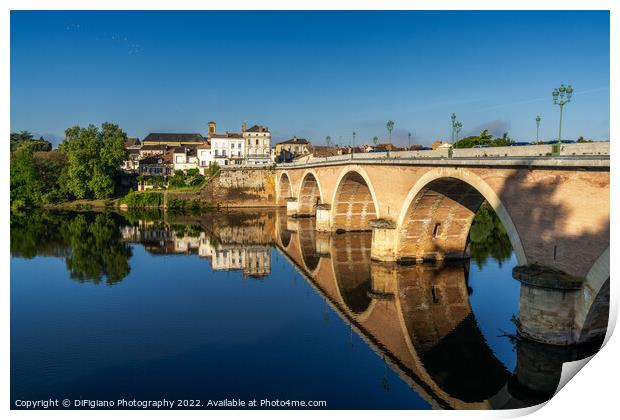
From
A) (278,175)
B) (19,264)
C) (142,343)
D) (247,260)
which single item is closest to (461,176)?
(142,343)

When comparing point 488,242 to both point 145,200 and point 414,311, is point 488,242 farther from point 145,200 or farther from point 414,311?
point 145,200

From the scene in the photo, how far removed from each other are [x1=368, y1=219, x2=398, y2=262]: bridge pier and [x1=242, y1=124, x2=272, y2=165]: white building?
53.8 m

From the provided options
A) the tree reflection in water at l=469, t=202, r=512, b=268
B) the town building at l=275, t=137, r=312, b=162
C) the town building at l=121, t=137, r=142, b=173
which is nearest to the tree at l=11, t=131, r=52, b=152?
the town building at l=121, t=137, r=142, b=173

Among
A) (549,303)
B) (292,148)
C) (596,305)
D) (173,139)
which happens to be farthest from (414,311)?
(173,139)

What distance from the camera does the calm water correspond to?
1290 centimetres

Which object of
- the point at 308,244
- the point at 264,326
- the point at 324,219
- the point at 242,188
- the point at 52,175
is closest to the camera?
the point at 264,326

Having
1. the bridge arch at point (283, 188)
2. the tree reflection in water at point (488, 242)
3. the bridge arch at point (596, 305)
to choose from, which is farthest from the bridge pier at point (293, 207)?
the bridge arch at point (596, 305)

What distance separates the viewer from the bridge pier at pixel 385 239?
82.5 feet

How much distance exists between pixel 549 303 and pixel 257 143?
225 feet

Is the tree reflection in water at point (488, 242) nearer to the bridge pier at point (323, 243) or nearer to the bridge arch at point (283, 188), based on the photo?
the bridge pier at point (323, 243)

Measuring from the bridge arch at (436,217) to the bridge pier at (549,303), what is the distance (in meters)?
6.72

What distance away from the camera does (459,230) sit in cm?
2534

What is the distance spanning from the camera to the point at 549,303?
44.7 ft

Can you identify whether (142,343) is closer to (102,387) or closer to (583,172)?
(102,387)
